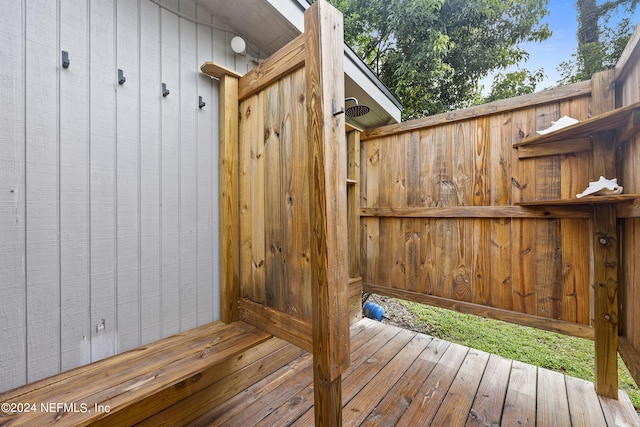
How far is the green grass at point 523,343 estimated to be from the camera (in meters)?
2.20

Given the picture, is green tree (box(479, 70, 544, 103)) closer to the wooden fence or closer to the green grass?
the wooden fence

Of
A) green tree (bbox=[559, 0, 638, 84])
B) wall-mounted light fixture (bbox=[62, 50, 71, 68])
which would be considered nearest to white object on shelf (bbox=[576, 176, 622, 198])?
wall-mounted light fixture (bbox=[62, 50, 71, 68])

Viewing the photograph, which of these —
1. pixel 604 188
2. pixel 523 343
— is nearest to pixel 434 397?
pixel 604 188

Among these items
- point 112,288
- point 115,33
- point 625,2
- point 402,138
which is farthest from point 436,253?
point 625,2

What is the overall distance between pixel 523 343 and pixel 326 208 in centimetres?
299

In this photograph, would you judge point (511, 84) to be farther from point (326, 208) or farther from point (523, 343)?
point (326, 208)

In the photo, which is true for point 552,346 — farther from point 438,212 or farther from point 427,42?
point 427,42

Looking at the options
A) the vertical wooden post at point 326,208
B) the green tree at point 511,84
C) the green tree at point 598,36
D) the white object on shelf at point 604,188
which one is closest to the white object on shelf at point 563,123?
the white object on shelf at point 604,188

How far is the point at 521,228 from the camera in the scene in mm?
2025

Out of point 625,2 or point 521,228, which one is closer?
point 521,228

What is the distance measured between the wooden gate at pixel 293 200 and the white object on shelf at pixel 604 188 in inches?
61.9

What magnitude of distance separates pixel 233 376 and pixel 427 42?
17.8 feet

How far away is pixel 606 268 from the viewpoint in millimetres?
1607

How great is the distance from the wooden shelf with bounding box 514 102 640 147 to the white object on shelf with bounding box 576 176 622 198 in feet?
0.82
